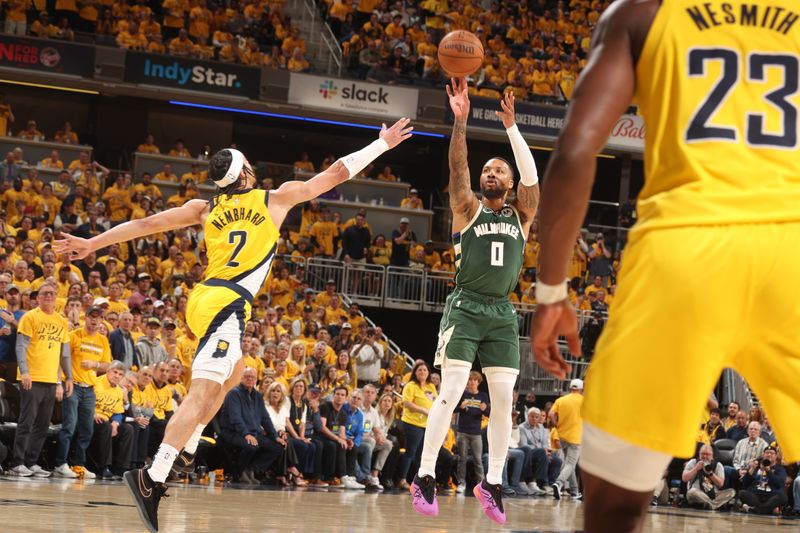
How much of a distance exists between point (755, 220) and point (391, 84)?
2390cm

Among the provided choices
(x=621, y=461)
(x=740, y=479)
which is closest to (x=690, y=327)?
(x=621, y=461)

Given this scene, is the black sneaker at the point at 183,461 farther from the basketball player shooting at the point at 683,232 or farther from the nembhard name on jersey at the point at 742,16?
the nembhard name on jersey at the point at 742,16

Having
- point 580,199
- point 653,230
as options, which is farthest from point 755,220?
point 580,199

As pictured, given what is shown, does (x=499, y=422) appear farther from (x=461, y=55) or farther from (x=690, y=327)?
(x=690, y=327)

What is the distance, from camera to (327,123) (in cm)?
3023

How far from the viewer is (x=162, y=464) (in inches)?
258

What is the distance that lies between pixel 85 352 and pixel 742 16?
1140 centimetres

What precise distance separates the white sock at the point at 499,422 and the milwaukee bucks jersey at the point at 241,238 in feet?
6.57

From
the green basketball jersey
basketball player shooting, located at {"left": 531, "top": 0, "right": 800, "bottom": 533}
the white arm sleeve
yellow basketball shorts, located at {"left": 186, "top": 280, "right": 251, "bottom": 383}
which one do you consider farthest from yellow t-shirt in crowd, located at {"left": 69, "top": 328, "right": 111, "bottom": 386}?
basketball player shooting, located at {"left": 531, "top": 0, "right": 800, "bottom": 533}

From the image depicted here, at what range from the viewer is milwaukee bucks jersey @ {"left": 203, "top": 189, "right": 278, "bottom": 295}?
23.7ft

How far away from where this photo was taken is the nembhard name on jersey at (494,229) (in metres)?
8.10

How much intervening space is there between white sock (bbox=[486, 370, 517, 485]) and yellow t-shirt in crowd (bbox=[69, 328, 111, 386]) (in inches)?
266

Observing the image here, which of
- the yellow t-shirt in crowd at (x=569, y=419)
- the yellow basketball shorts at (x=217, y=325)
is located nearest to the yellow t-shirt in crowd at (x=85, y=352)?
the yellow basketball shorts at (x=217, y=325)

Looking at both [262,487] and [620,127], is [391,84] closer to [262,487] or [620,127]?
[620,127]
